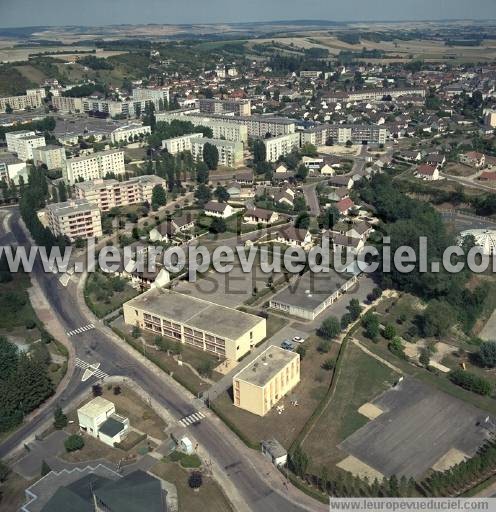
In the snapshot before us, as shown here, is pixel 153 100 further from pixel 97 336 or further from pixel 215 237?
pixel 97 336

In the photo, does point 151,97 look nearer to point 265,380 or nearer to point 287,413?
point 265,380

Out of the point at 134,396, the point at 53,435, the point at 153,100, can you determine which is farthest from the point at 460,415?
the point at 153,100

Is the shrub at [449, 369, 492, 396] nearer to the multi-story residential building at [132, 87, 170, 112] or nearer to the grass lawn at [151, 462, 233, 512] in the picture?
the grass lawn at [151, 462, 233, 512]

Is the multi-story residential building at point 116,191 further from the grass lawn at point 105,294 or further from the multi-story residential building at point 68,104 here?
the multi-story residential building at point 68,104

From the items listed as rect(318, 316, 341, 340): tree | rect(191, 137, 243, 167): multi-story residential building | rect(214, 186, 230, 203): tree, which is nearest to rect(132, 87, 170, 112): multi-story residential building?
rect(191, 137, 243, 167): multi-story residential building

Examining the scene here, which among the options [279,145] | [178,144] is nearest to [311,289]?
[279,145]

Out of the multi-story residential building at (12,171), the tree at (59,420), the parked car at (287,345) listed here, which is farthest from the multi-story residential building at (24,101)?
the tree at (59,420)
